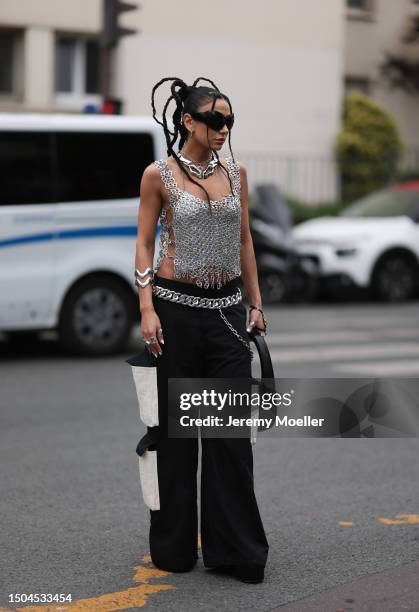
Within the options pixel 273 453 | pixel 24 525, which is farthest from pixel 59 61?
pixel 24 525

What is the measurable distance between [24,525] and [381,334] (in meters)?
8.63

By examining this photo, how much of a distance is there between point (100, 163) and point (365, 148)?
1518 centimetres

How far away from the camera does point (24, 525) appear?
551 centimetres

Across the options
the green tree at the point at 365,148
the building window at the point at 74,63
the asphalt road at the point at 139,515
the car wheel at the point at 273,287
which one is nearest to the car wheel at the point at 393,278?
the car wheel at the point at 273,287

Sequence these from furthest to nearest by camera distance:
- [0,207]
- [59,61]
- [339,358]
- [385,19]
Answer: [385,19] → [59,61] → [339,358] → [0,207]

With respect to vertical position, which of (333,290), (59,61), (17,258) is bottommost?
(333,290)

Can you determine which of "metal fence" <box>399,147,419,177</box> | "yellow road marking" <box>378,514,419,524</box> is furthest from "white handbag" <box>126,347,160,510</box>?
"metal fence" <box>399,147,419,177</box>

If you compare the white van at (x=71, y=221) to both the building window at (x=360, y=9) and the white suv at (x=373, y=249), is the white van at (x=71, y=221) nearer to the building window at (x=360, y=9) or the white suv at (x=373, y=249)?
the white suv at (x=373, y=249)

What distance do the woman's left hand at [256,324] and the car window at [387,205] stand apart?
45.4ft

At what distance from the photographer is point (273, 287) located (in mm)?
17656

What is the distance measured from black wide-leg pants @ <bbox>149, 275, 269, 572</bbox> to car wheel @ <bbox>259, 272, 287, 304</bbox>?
12.9 metres

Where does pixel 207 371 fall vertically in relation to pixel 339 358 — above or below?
above

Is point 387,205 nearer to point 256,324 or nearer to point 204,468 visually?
point 256,324

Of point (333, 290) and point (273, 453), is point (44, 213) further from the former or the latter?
point (333, 290)
